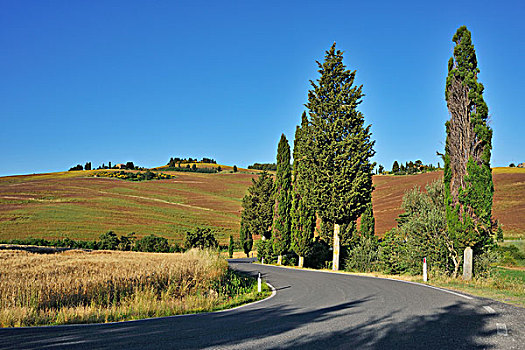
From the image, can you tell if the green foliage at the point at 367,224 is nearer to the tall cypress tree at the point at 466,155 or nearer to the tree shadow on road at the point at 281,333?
the tall cypress tree at the point at 466,155

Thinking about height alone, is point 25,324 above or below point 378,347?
below

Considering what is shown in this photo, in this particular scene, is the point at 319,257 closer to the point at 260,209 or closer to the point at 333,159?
the point at 333,159

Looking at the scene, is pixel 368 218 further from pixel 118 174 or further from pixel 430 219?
pixel 118 174

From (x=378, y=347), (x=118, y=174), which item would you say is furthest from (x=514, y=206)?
(x=118, y=174)

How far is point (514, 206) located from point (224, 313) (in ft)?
231

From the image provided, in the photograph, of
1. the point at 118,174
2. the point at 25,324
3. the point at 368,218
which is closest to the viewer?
the point at 25,324

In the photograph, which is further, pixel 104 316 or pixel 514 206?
pixel 514 206

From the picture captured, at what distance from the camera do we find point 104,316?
1023 centimetres

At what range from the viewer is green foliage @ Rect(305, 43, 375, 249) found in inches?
1113

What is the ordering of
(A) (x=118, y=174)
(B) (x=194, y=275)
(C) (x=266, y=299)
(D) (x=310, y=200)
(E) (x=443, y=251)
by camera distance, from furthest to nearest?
(A) (x=118, y=174) < (D) (x=310, y=200) < (E) (x=443, y=251) < (B) (x=194, y=275) < (C) (x=266, y=299)

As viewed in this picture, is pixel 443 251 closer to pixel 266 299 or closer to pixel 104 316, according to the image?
pixel 266 299

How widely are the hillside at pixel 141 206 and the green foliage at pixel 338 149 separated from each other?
35335mm

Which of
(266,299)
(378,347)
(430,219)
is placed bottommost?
(266,299)

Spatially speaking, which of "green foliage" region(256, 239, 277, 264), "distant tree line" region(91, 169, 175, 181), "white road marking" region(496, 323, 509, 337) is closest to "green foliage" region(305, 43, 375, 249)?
"green foliage" region(256, 239, 277, 264)
